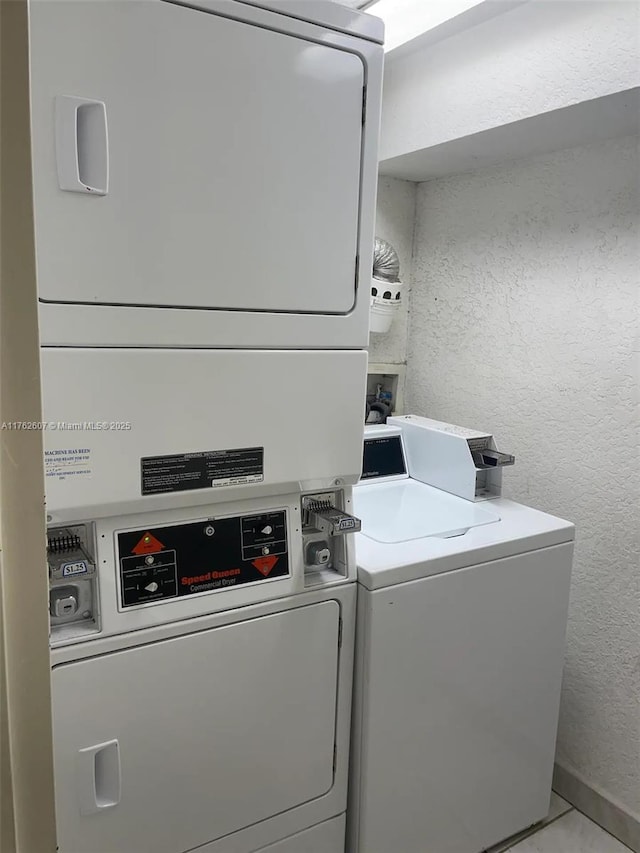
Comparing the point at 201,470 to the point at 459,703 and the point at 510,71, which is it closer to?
the point at 459,703

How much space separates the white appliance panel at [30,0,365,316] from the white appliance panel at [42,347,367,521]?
0.12 meters

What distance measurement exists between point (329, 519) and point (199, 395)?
1.40 ft

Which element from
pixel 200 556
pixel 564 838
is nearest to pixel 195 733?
pixel 200 556

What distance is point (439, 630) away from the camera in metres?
1.49

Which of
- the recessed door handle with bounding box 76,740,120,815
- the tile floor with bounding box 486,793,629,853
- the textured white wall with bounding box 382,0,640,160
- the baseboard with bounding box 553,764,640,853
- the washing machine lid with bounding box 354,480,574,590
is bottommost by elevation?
the tile floor with bounding box 486,793,629,853

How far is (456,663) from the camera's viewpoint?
1542mm

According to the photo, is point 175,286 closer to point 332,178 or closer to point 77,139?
point 77,139

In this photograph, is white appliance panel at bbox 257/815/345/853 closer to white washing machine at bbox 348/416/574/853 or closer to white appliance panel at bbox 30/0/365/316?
white washing machine at bbox 348/416/574/853

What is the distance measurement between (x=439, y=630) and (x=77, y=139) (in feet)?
4.33

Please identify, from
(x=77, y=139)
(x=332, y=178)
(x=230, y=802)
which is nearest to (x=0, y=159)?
(x=77, y=139)

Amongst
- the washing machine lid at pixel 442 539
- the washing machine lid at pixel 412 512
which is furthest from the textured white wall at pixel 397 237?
Answer: the washing machine lid at pixel 442 539

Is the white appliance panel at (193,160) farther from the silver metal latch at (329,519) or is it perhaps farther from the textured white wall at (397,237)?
the textured white wall at (397,237)

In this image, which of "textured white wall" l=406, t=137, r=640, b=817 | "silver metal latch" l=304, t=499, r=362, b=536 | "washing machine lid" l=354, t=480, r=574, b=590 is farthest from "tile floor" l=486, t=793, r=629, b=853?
"silver metal latch" l=304, t=499, r=362, b=536

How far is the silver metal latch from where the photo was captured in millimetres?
1343
